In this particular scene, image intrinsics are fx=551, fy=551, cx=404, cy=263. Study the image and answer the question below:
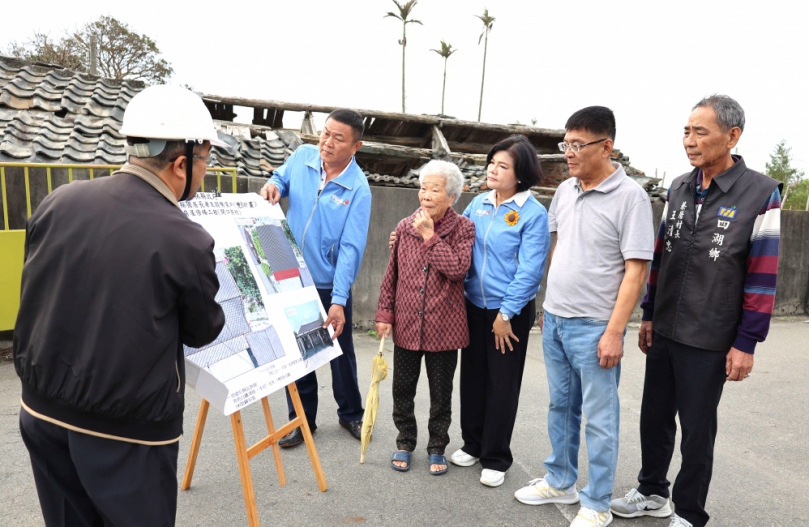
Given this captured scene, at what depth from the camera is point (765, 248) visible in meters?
→ 2.40

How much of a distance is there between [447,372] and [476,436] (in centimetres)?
49

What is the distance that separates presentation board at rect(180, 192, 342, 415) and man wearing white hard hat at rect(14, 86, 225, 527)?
55cm

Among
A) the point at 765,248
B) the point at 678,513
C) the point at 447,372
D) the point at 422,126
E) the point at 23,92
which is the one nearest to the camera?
the point at 765,248

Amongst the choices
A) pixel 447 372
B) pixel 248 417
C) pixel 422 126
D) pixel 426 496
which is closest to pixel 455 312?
pixel 447 372

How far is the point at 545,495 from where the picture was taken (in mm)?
3094

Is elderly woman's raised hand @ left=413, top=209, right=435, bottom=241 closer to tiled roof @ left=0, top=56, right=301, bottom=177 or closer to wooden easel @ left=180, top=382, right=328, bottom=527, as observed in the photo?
wooden easel @ left=180, top=382, right=328, bottom=527

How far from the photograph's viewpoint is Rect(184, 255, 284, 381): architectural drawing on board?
2326 mm

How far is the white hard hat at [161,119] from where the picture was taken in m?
1.69

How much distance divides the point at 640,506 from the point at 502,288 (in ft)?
4.54

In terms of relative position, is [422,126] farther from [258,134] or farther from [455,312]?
[455,312]

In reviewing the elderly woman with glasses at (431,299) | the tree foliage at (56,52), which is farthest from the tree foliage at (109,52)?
the elderly woman with glasses at (431,299)

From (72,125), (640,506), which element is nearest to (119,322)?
(640,506)

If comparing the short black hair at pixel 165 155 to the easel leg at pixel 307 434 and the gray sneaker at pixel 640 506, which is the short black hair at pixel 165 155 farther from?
the gray sneaker at pixel 640 506

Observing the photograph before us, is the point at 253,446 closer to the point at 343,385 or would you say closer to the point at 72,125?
the point at 343,385
